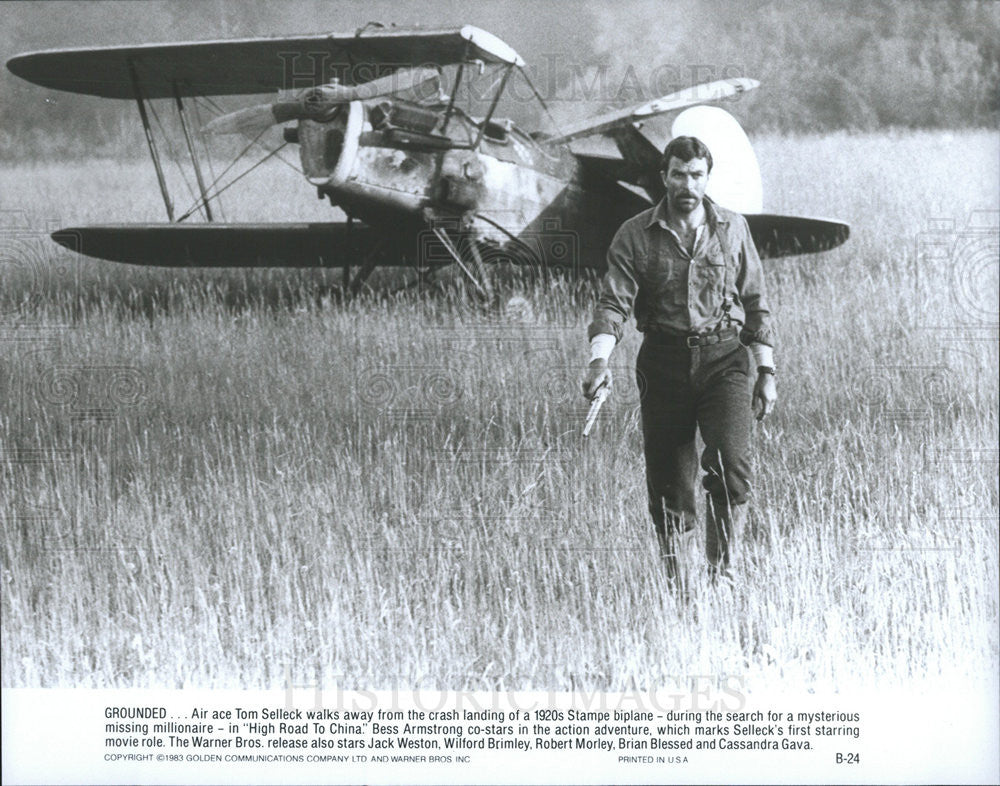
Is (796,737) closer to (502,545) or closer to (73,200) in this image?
(502,545)

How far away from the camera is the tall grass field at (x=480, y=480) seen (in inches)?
120

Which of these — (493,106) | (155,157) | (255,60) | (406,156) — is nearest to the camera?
(255,60)

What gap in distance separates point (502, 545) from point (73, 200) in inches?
90.2

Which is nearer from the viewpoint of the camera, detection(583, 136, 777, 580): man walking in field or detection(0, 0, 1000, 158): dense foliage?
detection(583, 136, 777, 580): man walking in field

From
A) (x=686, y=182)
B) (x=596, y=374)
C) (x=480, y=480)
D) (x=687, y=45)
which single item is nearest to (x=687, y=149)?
(x=686, y=182)

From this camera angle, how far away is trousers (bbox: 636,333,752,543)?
8.86ft

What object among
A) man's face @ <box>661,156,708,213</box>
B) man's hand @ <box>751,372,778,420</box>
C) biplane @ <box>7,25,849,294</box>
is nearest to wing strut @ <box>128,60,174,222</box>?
biplane @ <box>7,25,849,294</box>

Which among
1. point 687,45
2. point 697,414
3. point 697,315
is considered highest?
point 687,45

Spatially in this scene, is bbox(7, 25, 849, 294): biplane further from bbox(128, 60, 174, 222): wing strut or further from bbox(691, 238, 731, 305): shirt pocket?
bbox(691, 238, 731, 305): shirt pocket

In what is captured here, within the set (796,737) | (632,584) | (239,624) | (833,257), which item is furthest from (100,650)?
(833,257)

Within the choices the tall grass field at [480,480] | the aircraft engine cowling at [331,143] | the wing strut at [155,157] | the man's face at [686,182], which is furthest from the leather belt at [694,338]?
the wing strut at [155,157]

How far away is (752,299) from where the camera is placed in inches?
108

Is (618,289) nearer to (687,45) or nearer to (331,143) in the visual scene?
(687,45)

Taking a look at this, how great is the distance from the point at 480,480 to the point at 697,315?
107 cm
